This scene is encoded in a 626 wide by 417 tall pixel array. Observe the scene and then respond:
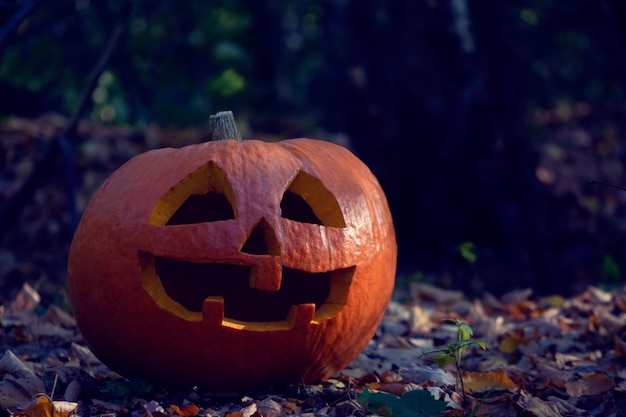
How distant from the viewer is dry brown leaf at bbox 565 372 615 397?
2.71 metres

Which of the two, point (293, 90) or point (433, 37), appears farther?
point (293, 90)

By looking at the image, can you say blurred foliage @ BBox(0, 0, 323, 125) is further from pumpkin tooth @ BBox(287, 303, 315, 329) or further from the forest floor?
pumpkin tooth @ BBox(287, 303, 315, 329)

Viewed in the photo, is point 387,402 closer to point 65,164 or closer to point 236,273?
point 236,273

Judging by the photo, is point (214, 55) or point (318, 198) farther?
point (214, 55)

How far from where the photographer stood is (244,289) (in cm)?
276

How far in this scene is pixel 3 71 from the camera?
7.70 m

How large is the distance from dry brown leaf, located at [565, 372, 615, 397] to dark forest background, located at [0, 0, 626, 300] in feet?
4.47

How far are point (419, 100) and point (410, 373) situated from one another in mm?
2472

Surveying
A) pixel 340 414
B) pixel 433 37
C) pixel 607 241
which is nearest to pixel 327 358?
pixel 340 414

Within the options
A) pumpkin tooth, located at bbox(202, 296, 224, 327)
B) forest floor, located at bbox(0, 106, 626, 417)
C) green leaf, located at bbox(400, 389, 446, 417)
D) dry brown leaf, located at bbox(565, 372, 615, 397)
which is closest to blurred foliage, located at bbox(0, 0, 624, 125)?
forest floor, located at bbox(0, 106, 626, 417)

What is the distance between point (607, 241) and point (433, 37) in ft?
8.16

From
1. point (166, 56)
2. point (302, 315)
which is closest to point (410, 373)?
point (302, 315)

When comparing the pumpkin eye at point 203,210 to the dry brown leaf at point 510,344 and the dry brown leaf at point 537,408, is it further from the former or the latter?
the dry brown leaf at point 510,344

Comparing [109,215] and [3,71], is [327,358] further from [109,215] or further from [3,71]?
[3,71]
